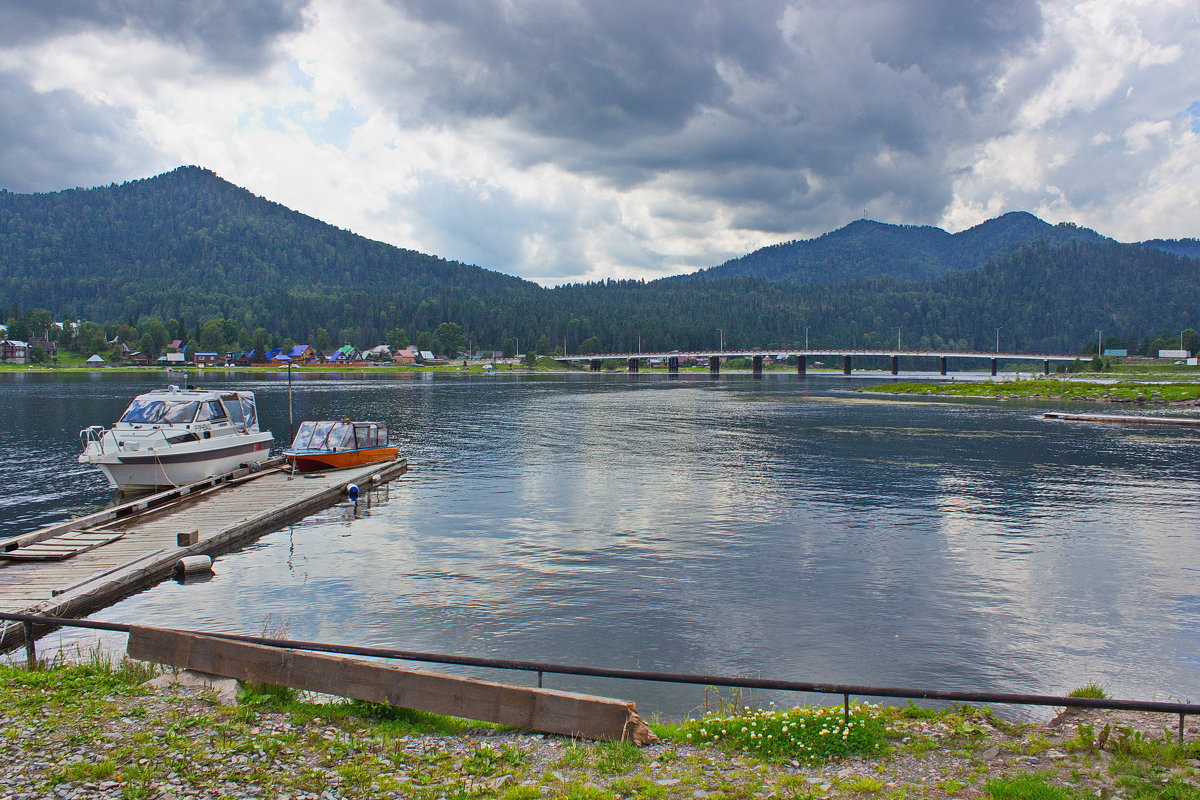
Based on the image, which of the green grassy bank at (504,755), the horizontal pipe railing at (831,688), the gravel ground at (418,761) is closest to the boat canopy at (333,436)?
the green grassy bank at (504,755)

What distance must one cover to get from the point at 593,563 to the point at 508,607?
5881 mm

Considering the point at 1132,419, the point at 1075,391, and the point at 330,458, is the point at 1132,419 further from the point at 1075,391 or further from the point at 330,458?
the point at 330,458

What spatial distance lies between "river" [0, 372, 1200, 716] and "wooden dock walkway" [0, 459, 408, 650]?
1061 mm

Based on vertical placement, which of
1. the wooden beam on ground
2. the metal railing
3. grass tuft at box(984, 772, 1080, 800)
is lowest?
grass tuft at box(984, 772, 1080, 800)

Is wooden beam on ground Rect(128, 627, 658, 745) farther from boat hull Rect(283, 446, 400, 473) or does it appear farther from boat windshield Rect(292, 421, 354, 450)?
boat windshield Rect(292, 421, 354, 450)

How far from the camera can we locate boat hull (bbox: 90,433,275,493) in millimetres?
38594

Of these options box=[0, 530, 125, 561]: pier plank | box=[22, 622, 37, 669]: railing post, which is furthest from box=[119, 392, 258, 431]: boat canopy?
box=[22, 622, 37, 669]: railing post

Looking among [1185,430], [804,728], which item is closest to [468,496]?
[804,728]

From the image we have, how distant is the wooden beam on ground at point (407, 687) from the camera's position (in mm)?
11648

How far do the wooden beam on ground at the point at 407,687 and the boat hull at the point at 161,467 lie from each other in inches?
1135

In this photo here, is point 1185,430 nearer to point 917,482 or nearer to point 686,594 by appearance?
point 917,482

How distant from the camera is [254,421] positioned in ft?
158

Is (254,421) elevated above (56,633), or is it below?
above

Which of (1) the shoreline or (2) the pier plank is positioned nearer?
(2) the pier plank
